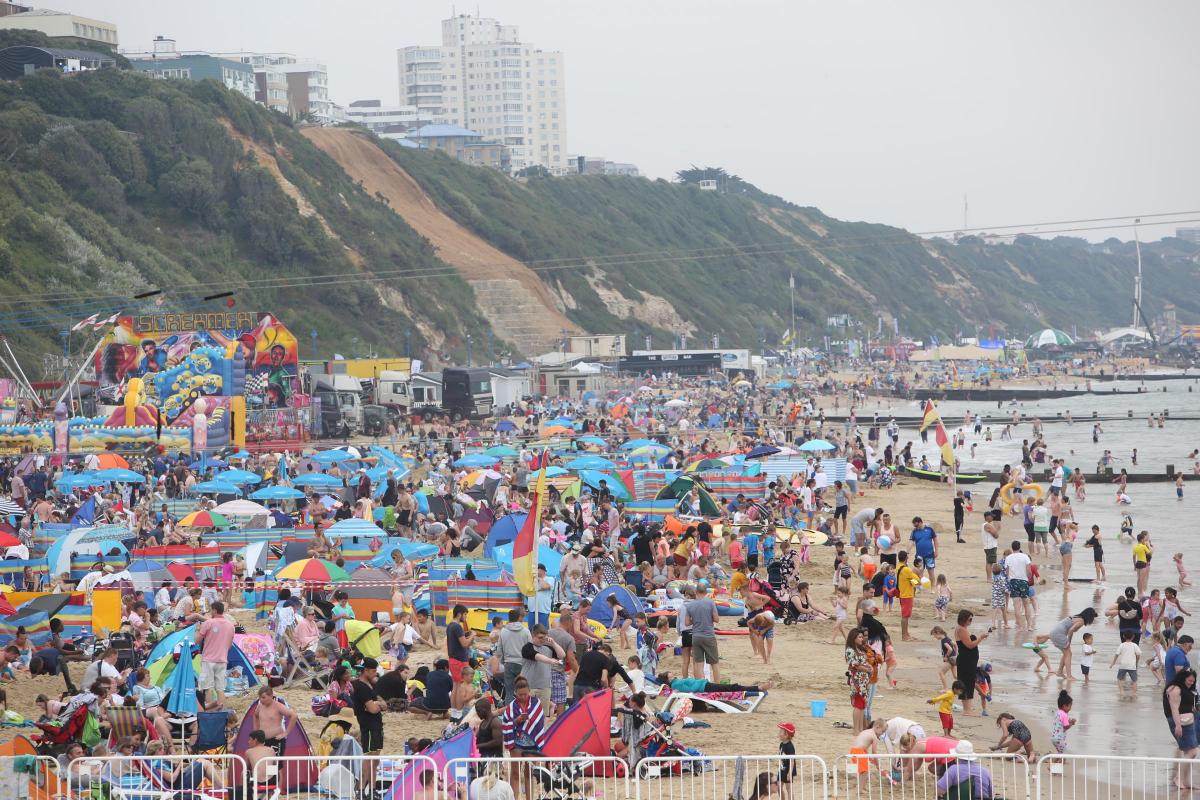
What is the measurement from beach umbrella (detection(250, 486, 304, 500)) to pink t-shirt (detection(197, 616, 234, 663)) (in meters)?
10.8

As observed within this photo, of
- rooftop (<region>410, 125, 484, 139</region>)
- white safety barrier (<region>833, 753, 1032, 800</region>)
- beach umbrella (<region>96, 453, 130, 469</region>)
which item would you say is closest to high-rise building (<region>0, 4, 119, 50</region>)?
rooftop (<region>410, 125, 484, 139</region>)

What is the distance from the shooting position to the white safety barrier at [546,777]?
323 inches

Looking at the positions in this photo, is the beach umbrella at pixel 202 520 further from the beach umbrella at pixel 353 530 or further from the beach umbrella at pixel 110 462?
the beach umbrella at pixel 110 462

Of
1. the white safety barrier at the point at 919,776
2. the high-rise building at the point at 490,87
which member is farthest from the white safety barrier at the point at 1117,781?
the high-rise building at the point at 490,87

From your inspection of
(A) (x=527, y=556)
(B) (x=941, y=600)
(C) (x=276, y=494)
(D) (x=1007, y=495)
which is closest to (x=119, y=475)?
(C) (x=276, y=494)

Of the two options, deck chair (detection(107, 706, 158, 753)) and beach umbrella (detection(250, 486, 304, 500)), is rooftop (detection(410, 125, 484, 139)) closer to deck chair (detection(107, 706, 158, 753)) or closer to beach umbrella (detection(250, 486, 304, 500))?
beach umbrella (detection(250, 486, 304, 500))

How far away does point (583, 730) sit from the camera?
30.4 ft

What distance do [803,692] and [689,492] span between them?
34.6ft

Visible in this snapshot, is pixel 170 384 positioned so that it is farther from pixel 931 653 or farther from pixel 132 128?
pixel 132 128

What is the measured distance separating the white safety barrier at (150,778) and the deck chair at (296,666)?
373 cm

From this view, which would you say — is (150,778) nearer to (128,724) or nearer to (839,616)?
(128,724)

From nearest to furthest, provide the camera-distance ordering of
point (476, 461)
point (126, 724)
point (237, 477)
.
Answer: point (126, 724)
point (237, 477)
point (476, 461)

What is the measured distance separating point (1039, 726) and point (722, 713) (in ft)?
9.67

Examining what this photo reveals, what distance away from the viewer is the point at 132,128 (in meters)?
66.3
